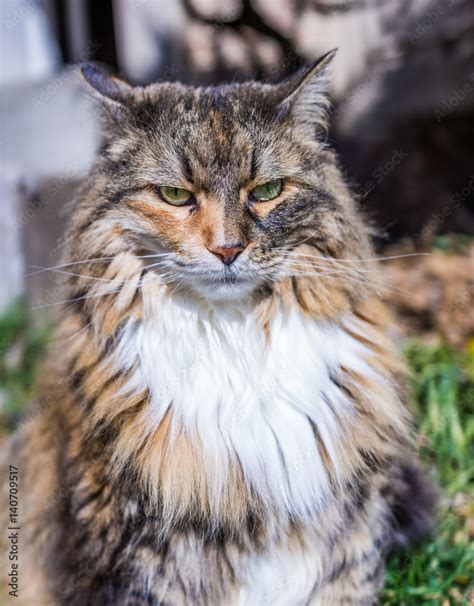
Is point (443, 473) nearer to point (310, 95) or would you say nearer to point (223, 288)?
point (223, 288)

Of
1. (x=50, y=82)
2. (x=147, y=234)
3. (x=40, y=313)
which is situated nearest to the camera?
(x=147, y=234)

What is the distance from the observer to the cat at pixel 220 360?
7.57ft

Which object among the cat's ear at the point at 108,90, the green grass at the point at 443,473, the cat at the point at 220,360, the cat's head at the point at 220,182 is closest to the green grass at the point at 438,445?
the green grass at the point at 443,473

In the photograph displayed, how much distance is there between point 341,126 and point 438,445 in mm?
3029

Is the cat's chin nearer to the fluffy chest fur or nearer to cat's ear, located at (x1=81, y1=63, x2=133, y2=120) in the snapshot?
the fluffy chest fur

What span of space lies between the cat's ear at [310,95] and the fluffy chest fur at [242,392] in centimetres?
70

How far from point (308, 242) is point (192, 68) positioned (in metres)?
3.83

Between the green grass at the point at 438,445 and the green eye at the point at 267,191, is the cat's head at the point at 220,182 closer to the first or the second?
the green eye at the point at 267,191

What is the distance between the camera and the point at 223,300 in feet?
7.75

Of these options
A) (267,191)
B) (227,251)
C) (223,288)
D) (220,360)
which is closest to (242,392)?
(220,360)

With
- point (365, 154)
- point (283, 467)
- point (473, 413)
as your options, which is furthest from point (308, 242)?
point (365, 154)

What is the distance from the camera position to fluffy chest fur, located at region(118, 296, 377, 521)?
239cm

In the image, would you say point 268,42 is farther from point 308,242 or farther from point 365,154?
point 308,242

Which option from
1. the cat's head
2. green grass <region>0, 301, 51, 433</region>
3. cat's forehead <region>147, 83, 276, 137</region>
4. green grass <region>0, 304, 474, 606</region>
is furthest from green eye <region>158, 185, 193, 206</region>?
green grass <region>0, 301, 51, 433</region>
